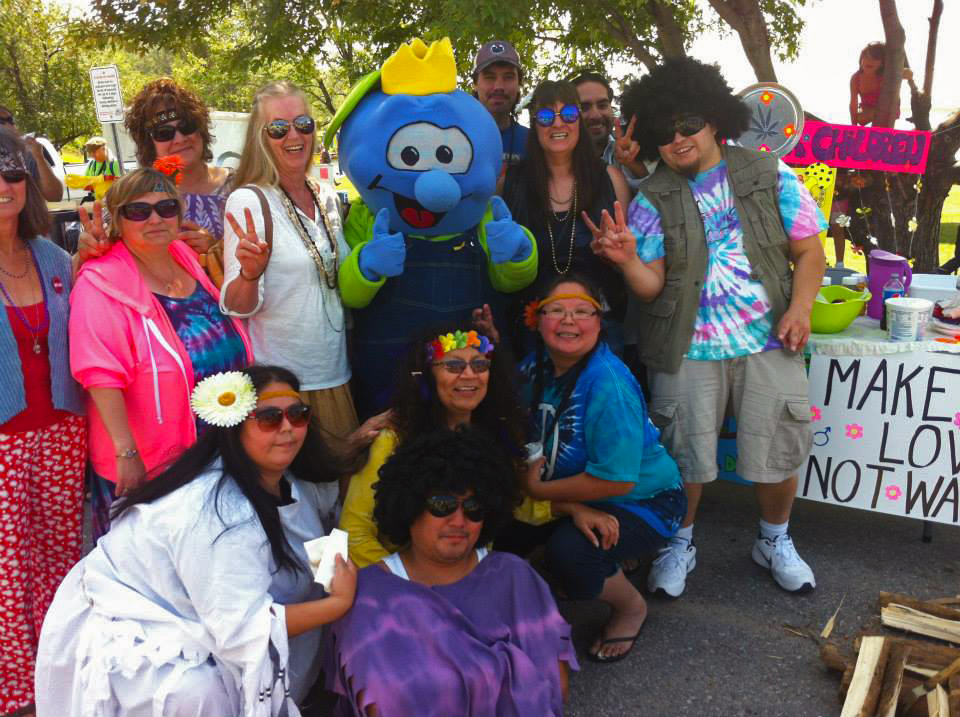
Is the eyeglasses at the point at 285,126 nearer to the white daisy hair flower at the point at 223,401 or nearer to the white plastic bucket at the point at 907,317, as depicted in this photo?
the white daisy hair flower at the point at 223,401

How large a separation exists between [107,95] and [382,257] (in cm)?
503

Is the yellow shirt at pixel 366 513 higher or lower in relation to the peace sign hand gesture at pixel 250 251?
lower

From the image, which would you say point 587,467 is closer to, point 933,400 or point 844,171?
point 933,400

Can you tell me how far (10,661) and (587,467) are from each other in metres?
1.85

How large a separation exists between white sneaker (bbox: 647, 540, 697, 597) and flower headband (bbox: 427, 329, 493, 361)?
122cm

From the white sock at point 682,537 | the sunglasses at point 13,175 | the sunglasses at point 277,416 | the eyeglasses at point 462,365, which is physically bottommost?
the white sock at point 682,537

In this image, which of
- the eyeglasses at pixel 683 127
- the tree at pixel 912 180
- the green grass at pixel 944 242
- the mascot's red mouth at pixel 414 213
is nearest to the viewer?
the mascot's red mouth at pixel 414 213

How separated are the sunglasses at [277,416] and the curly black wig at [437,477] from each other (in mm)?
334

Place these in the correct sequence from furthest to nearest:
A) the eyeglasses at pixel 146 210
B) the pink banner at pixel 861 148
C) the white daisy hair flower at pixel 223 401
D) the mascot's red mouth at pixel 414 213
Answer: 1. the pink banner at pixel 861 148
2. the mascot's red mouth at pixel 414 213
3. the eyeglasses at pixel 146 210
4. the white daisy hair flower at pixel 223 401

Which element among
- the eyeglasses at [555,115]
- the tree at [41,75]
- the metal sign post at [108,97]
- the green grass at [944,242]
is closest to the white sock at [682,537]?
the eyeglasses at [555,115]

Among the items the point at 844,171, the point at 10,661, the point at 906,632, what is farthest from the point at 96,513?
the point at 844,171

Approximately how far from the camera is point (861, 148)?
168 inches

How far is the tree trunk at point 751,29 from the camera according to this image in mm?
6078

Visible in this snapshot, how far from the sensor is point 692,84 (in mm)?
3010
